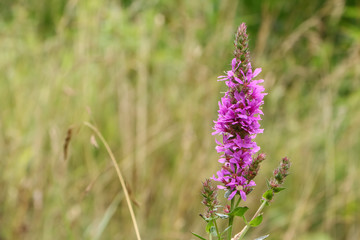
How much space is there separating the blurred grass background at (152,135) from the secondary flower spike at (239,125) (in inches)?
73.3

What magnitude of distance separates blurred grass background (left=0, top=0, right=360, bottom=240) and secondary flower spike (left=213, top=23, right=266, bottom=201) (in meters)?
1.86

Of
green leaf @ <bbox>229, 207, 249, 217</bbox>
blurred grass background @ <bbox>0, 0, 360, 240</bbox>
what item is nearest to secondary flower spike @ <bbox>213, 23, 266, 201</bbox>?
green leaf @ <bbox>229, 207, 249, 217</bbox>

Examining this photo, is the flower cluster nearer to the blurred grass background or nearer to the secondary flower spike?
the secondary flower spike

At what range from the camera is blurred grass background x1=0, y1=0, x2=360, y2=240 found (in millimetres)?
3174

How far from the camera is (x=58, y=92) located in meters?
3.52

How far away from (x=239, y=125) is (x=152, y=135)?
2.36 metres

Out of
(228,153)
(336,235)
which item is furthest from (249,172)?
(336,235)

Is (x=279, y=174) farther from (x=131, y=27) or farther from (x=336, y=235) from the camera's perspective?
(x=131, y=27)

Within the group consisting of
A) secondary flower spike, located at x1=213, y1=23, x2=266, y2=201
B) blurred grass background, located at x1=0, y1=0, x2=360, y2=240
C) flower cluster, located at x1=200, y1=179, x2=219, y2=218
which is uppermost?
blurred grass background, located at x1=0, y1=0, x2=360, y2=240

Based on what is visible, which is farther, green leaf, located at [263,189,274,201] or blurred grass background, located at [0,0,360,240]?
Result: blurred grass background, located at [0,0,360,240]

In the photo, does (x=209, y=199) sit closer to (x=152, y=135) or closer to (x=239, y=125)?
(x=239, y=125)

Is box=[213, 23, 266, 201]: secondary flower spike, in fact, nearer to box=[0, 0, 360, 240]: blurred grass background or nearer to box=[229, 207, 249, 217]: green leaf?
box=[229, 207, 249, 217]: green leaf

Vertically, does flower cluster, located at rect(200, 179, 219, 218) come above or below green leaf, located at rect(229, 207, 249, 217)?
above

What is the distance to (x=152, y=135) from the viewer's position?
11.1 ft
